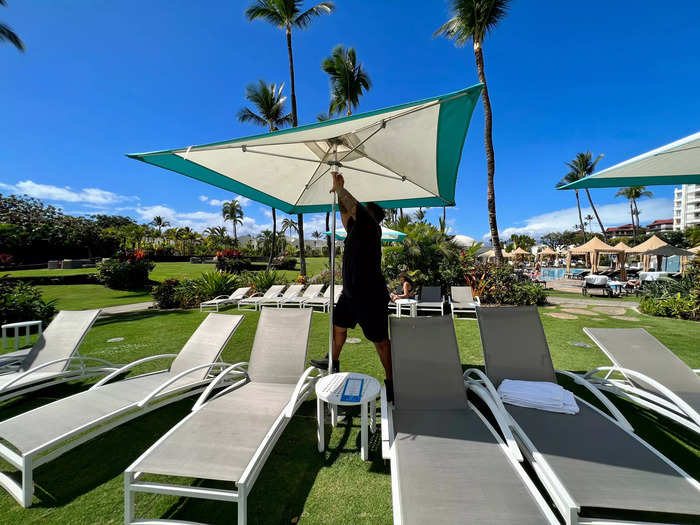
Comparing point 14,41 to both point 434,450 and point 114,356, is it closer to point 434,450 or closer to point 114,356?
point 114,356

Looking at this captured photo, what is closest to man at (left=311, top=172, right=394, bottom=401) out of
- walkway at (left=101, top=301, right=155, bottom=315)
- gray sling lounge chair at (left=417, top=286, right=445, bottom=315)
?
gray sling lounge chair at (left=417, top=286, right=445, bottom=315)

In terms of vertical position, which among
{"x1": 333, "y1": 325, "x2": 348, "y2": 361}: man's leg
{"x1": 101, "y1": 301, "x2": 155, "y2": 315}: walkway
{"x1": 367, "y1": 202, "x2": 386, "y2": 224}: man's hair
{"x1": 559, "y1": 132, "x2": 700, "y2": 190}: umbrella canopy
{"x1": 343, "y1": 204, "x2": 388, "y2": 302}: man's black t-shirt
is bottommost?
{"x1": 101, "y1": 301, "x2": 155, "y2": 315}: walkway

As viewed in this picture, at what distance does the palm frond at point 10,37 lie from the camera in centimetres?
1546

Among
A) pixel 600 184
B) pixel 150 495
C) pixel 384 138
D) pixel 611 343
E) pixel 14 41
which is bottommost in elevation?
pixel 150 495

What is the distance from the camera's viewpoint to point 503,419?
2193 mm

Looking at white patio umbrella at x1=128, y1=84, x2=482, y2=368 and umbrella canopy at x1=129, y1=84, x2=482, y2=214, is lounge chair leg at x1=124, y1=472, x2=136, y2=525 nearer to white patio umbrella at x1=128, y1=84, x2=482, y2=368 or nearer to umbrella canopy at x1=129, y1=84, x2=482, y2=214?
white patio umbrella at x1=128, y1=84, x2=482, y2=368

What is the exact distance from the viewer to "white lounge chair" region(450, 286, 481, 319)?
7.87 meters

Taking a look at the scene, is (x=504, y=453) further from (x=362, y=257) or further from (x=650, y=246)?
(x=650, y=246)

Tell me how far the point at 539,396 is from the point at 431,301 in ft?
18.6

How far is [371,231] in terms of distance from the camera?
9.56 feet

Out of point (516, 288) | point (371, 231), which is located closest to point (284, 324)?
point (371, 231)

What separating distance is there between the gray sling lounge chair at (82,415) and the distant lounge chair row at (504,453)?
7.23ft

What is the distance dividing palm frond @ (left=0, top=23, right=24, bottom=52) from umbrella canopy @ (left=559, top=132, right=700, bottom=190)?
27414 mm

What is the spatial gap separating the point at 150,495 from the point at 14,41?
26396 mm
